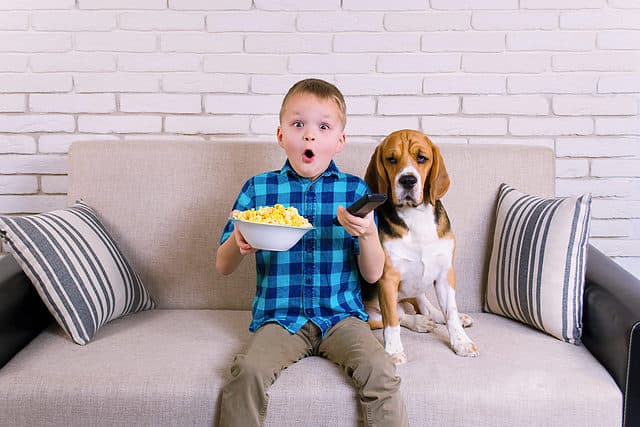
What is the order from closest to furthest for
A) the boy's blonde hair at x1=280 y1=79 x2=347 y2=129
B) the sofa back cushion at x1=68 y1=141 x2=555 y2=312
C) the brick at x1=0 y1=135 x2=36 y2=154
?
the boy's blonde hair at x1=280 y1=79 x2=347 y2=129, the sofa back cushion at x1=68 y1=141 x2=555 y2=312, the brick at x1=0 y1=135 x2=36 y2=154

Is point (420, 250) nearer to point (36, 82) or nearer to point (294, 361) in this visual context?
point (294, 361)

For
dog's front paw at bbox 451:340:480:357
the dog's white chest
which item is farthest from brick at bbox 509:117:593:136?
dog's front paw at bbox 451:340:480:357

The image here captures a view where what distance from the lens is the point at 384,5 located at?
259 centimetres

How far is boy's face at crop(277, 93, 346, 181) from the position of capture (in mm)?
1837

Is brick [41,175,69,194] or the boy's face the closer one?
the boy's face

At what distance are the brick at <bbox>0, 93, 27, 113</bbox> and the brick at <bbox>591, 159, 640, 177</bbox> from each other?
85.6 inches

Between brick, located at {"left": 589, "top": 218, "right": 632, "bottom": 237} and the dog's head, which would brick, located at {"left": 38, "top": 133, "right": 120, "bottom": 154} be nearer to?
the dog's head

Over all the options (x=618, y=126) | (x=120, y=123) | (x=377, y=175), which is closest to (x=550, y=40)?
(x=618, y=126)

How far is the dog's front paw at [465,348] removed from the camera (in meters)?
1.82

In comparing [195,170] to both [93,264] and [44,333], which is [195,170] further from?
[44,333]

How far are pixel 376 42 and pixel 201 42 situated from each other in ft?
2.13

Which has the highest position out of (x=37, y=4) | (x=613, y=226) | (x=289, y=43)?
(x=37, y=4)

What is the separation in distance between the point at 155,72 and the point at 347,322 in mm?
1313

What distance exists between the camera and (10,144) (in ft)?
8.82
